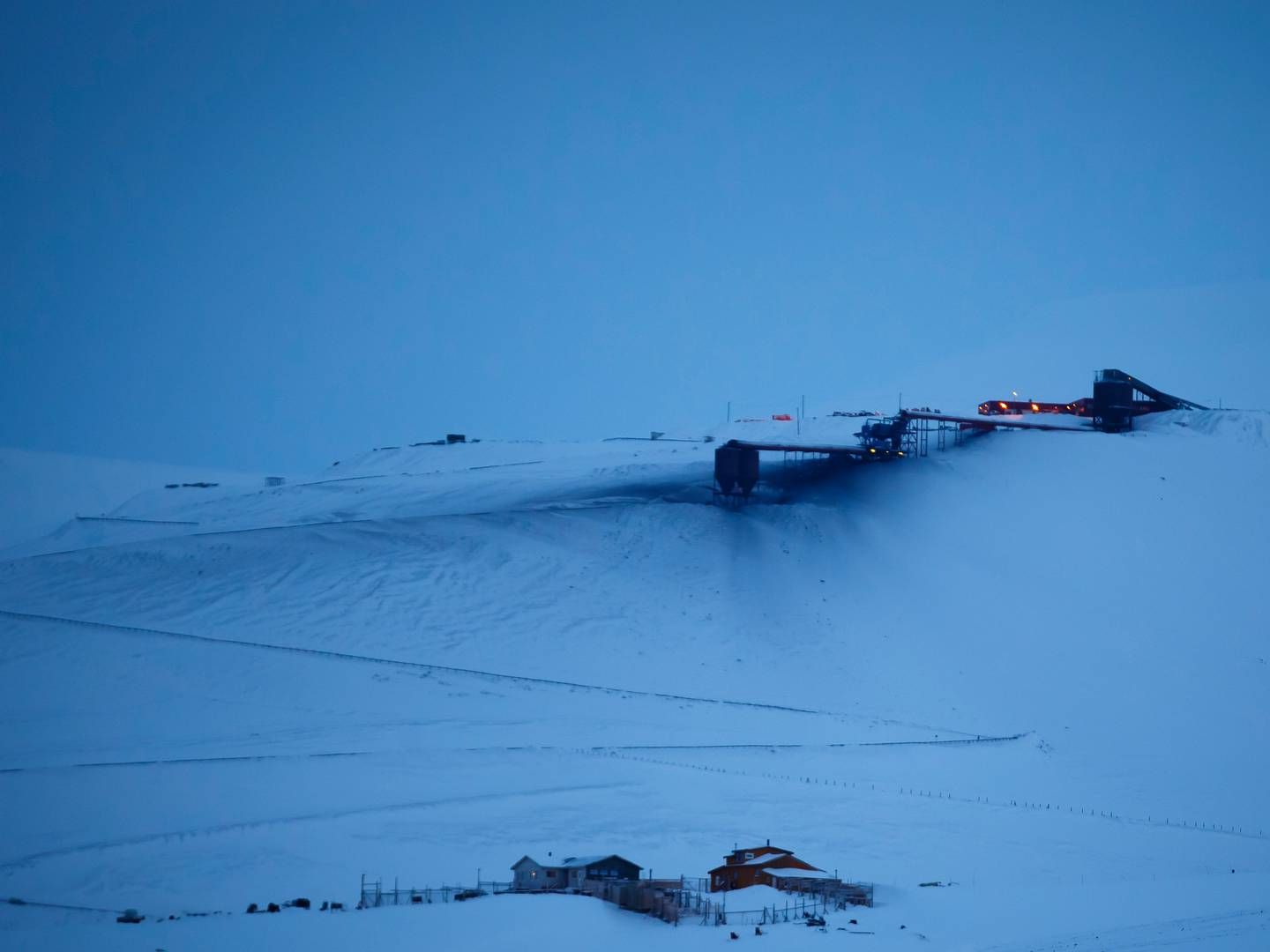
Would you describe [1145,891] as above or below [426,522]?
below

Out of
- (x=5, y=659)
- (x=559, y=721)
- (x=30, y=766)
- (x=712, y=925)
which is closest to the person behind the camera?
(x=712, y=925)

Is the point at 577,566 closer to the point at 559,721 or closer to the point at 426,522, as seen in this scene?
the point at 426,522

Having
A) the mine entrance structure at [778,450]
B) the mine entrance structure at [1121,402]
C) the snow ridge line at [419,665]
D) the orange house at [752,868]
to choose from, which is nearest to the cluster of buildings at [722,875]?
the orange house at [752,868]

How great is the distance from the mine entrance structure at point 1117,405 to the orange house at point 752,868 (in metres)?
39.0

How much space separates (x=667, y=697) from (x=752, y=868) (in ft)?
49.0

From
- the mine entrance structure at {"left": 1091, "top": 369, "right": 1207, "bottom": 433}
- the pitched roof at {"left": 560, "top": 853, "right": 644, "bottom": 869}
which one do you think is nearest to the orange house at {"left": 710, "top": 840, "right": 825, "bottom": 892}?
the pitched roof at {"left": 560, "top": 853, "right": 644, "bottom": 869}

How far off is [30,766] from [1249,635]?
34.4 meters

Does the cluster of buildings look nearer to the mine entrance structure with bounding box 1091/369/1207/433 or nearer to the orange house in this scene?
the orange house

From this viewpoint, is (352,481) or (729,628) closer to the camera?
(729,628)

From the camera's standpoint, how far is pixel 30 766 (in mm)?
29078

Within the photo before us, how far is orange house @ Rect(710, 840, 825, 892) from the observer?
75.3 ft

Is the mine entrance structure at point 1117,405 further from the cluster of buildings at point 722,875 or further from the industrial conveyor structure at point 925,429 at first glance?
the cluster of buildings at point 722,875

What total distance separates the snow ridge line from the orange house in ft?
44.7

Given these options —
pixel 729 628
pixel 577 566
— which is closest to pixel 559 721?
pixel 729 628
